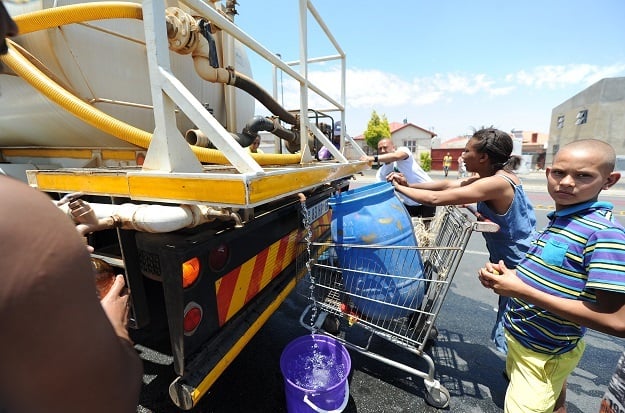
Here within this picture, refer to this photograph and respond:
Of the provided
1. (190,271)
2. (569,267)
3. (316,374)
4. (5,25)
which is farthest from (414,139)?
(5,25)

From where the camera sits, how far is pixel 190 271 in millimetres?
1290

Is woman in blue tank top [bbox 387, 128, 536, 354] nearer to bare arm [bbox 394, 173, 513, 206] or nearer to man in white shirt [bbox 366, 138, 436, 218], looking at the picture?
bare arm [bbox 394, 173, 513, 206]

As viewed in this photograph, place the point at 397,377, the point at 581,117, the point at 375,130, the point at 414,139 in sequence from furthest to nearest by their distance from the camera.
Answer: the point at 414,139
the point at 375,130
the point at 581,117
the point at 397,377

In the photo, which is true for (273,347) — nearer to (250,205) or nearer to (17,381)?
(250,205)

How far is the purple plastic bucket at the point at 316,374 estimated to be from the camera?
1.59 metres

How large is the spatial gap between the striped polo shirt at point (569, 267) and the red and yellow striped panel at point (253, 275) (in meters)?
1.47

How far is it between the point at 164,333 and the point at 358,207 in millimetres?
1541

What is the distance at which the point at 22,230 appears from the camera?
1.55 ft

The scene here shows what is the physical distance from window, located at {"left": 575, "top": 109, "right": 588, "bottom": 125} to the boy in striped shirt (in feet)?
117

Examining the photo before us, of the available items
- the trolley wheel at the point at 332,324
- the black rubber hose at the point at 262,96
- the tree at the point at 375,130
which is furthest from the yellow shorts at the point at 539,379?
the tree at the point at 375,130

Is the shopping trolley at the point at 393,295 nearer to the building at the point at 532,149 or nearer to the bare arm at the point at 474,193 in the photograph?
the bare arm at the point at 474,193

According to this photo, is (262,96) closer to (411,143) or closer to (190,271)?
(190,271)

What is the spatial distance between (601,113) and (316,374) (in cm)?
3566

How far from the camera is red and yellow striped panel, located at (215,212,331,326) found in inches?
61.4
